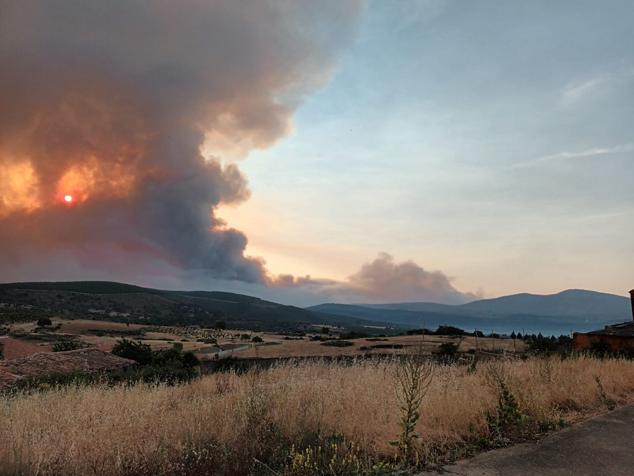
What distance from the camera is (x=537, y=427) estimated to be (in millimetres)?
7297

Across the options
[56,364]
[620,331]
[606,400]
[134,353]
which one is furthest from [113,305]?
[606,400]

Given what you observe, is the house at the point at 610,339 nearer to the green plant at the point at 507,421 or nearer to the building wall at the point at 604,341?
the building wall at the point at 604,341

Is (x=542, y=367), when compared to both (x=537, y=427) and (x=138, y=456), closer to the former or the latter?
(x=537, y=427)

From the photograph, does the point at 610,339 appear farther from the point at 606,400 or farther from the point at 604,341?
the point at 606,400

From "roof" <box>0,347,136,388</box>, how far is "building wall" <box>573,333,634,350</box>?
23511 mm

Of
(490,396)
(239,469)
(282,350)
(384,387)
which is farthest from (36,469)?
(282,350)

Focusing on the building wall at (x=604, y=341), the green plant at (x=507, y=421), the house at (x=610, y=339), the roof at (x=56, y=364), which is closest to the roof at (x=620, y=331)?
the house at (x=610, y=339)

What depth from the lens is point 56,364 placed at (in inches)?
739

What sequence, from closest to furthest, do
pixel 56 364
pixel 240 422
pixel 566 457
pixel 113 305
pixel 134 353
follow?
pixel 566 457 < pixel 240 422 < pixel 56 364 < pixel 134 353 < pixel 113 305

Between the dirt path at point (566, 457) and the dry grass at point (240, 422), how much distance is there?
0.53 meters

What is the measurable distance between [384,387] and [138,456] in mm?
4802

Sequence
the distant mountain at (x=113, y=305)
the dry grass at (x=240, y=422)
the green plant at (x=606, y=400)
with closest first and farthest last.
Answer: the dry grass at (x=240, y=422)
the green plant at (x=606, y=400)
the distant mountain at (x=113, y=305)

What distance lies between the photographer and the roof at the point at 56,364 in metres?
16.5

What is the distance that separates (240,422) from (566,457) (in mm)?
4381
